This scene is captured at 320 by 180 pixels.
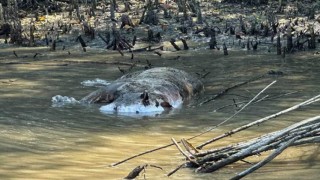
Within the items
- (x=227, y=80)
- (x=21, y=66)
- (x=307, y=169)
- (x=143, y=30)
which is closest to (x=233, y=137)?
(x=307, y=169)

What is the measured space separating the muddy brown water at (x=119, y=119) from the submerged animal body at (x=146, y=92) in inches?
8.5

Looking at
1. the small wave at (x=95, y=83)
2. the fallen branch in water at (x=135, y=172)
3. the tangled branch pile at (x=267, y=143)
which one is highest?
the tangled branch pile at (x=267, y=143)

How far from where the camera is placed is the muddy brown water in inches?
148

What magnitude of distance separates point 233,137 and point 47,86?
12.4 ft

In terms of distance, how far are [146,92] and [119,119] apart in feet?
1.78

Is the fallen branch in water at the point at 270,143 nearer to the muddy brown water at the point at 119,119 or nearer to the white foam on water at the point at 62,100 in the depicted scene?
the muddy brown water at the point at 119,119

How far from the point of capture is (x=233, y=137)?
506cm

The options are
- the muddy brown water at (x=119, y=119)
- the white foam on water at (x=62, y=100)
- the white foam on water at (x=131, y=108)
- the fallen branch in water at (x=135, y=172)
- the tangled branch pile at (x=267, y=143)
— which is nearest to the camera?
the tangled branch pile at (x=267, y=143)

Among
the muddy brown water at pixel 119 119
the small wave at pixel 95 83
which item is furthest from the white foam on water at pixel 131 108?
the small wave at pixel 95 83

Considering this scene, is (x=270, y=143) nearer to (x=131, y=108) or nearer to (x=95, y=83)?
(x=131, y=108)

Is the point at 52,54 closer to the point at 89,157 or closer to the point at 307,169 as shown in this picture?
the point at 89,157

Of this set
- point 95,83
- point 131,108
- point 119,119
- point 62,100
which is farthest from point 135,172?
→ point 95,83

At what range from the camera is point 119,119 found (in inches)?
241

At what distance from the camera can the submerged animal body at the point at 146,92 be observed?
21.5ft
